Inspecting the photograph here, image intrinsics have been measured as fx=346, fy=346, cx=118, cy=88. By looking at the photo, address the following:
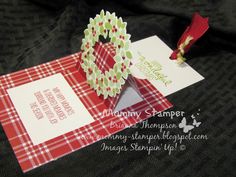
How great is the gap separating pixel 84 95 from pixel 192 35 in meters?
0.38

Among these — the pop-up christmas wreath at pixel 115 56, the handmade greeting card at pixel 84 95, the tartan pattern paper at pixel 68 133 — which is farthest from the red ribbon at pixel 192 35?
the pop-up christmas wreath at pixel 115 56

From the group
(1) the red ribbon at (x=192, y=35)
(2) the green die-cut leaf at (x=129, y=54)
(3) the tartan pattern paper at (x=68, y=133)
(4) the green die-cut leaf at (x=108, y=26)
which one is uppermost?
(4) the green die-cut leaf at (x=108, y=26)

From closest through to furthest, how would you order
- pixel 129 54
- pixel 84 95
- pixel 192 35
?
pixel 129 54 → pixel 84 95 → pixel 192 35

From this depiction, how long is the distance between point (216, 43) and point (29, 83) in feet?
2.01

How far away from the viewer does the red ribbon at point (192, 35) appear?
1.02 metres

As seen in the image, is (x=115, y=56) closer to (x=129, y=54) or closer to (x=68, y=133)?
(x=129, y=54)

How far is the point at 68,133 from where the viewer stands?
0.80m

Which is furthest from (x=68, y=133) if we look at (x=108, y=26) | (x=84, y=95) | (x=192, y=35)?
(x=192, y=35)

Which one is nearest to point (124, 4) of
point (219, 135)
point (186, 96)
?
point (186, 96)

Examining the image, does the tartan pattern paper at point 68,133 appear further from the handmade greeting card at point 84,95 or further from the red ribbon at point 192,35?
the red ribbon at point 192,35

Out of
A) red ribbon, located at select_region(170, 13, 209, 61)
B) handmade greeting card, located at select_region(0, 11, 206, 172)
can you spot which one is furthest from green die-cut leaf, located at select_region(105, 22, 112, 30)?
red ribbon, located at select_region(170, 13, 209, 61)

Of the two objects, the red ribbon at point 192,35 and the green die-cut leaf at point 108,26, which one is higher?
the green die-cut leaf at point 108,26

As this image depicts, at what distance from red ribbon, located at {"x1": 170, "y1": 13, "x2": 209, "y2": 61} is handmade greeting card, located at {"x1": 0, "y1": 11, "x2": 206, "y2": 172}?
0.16 ft

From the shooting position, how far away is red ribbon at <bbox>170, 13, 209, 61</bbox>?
1020 mm
